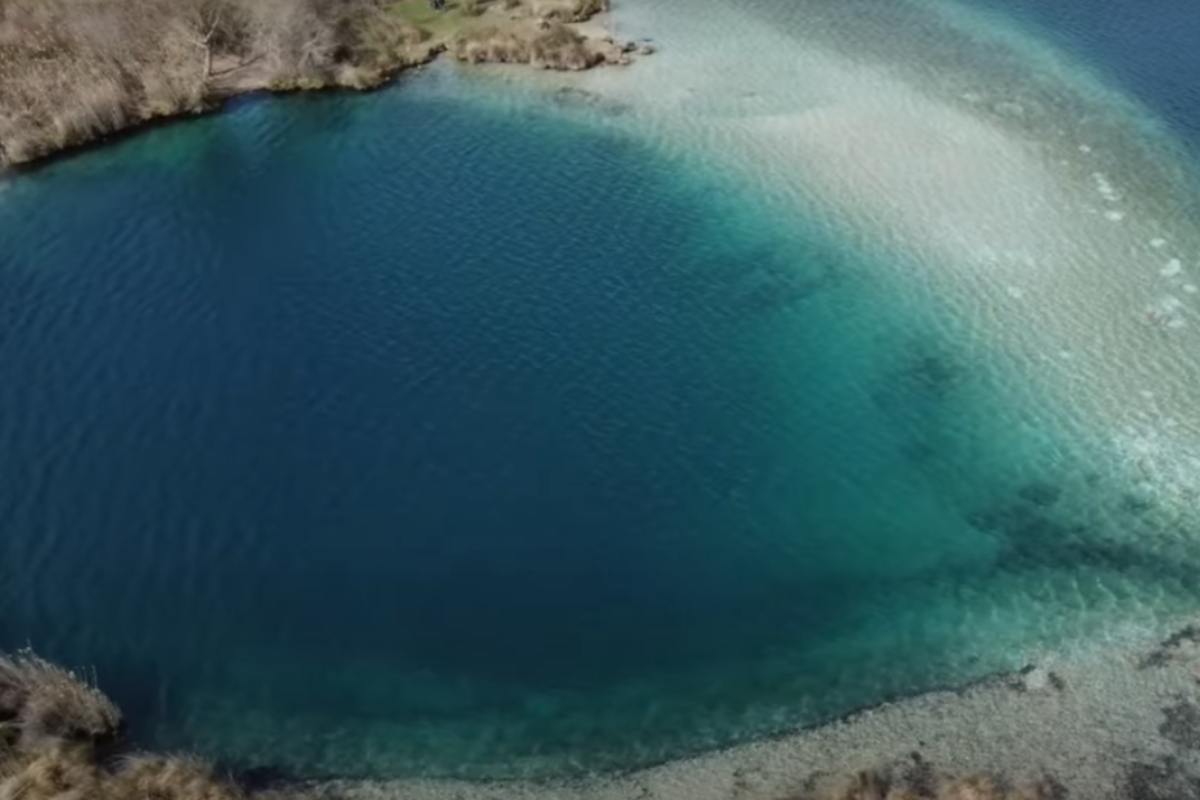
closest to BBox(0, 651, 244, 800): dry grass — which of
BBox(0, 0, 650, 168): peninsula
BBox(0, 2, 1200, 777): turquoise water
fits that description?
BBox(0, 2, 1200, 777): turquoise water

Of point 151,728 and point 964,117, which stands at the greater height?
point 964,117

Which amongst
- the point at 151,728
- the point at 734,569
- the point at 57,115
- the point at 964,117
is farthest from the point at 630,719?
the point at 57,115

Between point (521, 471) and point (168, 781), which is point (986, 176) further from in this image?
point (168, 781)

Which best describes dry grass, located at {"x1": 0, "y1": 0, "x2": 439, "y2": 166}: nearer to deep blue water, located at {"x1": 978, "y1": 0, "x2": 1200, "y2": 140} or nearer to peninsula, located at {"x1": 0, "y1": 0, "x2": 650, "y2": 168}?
peninsula, located at {"x1": 0, "y1": 0, "x2": 650, "y2": 168}

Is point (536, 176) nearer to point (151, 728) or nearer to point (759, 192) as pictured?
point (759, 192)

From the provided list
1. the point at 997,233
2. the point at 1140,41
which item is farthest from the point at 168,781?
the point at 1140,41

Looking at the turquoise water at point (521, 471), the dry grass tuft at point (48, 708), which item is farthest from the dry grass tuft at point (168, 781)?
the turquoise water at point (521, 471)

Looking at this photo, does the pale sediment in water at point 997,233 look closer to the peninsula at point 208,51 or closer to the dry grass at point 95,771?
the dry grass at point 95,771
